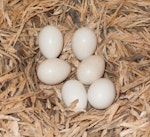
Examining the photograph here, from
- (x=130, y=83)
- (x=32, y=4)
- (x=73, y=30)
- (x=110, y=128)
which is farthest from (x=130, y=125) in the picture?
(x=32, y=4)

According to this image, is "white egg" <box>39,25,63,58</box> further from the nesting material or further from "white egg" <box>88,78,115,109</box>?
"white egg" <box>88,78,115,109</box>

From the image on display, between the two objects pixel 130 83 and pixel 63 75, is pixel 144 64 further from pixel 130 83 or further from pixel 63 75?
pixel 63 75

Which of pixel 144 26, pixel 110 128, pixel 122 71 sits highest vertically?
pixel 144 26

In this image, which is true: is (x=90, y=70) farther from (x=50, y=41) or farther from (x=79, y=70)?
(x=50, y=41)

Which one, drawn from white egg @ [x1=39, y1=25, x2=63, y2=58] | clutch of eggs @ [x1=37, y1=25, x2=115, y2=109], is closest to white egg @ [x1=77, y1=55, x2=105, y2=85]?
clutch of eggs @ [x1=37, y1=25, x2=115, y2=109]

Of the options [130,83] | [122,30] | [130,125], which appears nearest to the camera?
[130,125]

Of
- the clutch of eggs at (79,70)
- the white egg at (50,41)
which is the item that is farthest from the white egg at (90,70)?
the white egg at (50,41)
